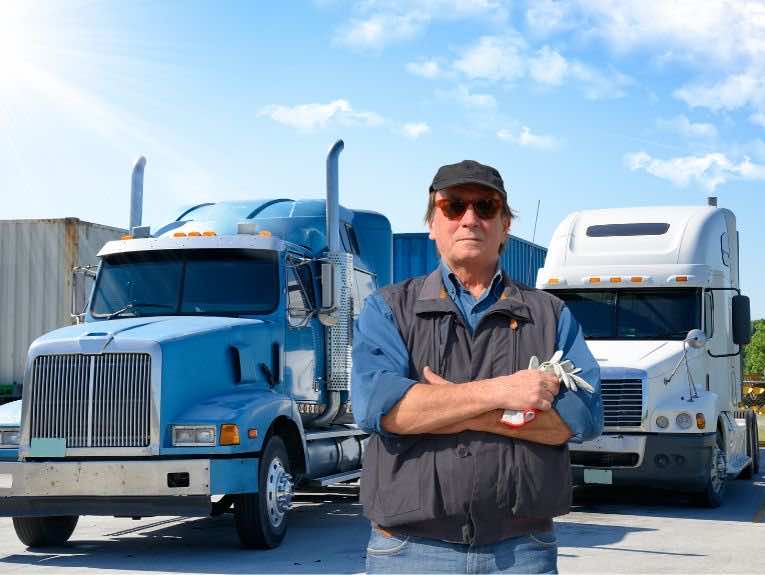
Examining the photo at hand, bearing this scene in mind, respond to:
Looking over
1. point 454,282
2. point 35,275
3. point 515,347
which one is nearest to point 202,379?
point 454,282

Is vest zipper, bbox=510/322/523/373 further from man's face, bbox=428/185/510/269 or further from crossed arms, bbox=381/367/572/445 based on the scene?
man's face, bbox=428/185/510/269

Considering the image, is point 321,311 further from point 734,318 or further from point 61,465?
point 734,318

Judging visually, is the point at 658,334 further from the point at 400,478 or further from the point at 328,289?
the point at 400,478

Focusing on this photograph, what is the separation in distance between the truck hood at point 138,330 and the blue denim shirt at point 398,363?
18.9 ft

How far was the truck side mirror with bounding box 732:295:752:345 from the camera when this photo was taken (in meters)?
12.5

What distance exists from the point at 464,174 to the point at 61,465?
20.5 ft

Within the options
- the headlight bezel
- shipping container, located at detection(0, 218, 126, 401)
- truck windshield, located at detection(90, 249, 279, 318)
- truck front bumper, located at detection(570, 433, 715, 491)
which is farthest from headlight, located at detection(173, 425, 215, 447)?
shipping container, located at detection(0, 218, 126, 401)

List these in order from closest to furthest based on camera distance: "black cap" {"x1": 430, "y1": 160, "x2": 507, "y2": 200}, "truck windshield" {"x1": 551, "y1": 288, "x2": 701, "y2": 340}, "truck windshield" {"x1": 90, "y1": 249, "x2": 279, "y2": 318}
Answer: "black cap" {"x1": 430, "y1": 160, "x2": 507, "y2": 200} < "truck windshield" {"x1": 90, "y1": 249, "x2": 279, "y2": 318} < "truck windshield" {"x1": 551, "y1": 288, "x2": 701, "y2": 340}

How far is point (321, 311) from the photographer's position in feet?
34.0

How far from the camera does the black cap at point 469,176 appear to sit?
3.30 m

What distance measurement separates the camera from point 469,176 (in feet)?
10.9

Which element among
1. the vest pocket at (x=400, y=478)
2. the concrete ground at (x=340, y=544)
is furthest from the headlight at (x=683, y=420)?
the vest pocket at (x=400, y=478)

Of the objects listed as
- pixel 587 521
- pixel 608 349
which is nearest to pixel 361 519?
pixel 587 521

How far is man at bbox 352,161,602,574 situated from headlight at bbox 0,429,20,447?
252 inches
